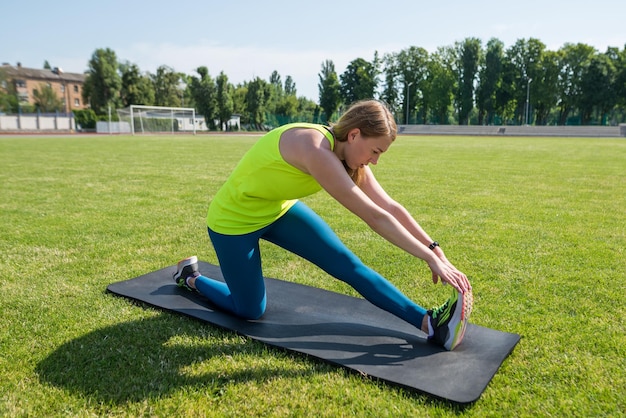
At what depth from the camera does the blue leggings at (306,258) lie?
287cm

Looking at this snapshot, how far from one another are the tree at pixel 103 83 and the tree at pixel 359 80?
3533 centimetres

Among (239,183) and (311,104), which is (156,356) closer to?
(239,183)

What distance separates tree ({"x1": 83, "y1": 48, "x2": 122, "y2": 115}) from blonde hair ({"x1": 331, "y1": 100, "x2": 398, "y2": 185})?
62.6m

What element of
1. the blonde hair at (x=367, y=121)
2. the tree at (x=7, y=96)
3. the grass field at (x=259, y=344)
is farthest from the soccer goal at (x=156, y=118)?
the blonde hair at (x=367, y=121)

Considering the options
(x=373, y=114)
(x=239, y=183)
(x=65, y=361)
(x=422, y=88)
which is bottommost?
(x=65, y=361)

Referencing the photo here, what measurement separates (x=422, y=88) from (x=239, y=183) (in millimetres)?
75119

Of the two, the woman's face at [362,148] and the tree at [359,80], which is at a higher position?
the tree at [359,80]

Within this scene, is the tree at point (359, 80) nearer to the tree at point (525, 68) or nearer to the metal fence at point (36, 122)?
the tree at point (525, 68)

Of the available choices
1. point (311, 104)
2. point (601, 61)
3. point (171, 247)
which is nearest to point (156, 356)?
point (171, 247)

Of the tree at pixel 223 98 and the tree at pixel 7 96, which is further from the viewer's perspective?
the tree at pixel 7 96

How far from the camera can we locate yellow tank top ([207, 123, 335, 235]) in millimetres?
2734

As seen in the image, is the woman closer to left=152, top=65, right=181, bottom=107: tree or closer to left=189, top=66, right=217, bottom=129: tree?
left=189, top=66, right=217, bottom=129: tree

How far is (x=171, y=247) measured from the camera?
207 inches

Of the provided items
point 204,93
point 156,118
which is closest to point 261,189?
point 156,118
